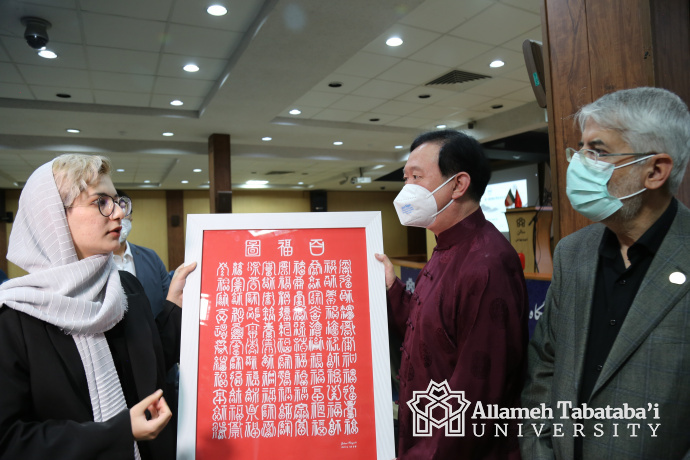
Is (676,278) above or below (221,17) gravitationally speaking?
below

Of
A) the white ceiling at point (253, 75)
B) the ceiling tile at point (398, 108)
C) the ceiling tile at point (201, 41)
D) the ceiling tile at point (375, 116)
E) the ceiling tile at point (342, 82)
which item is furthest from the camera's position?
the ceiling tile at point (375, 116)

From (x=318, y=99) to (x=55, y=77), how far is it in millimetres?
3129

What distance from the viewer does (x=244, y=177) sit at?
12.6m

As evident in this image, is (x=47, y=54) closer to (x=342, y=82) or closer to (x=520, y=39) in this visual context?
(x=342, y=82)

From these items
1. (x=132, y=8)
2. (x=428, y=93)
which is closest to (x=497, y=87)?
(x=428, y=93)

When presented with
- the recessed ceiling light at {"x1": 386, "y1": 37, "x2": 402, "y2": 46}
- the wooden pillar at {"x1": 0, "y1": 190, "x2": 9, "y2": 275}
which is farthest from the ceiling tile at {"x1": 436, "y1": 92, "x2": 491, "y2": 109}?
the wooden pillar at {"x1": 0, "y1": 190, "x2": 9, "y2": 275}

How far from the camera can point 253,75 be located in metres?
4.79

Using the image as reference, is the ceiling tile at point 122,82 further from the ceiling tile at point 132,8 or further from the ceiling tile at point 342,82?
the ceiling tile at point 342,82

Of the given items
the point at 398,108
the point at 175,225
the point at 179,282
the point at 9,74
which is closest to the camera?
the point at 179,282

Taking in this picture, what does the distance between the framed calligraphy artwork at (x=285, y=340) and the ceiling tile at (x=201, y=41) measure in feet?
10.8

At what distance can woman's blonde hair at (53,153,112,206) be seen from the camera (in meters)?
1.25

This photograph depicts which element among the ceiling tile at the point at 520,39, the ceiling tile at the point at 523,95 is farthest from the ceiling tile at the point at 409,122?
the ceiling tile at the point at 520,39

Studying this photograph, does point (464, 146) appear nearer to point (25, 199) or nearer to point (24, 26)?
point (25, 199)

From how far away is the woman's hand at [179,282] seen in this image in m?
1.35
